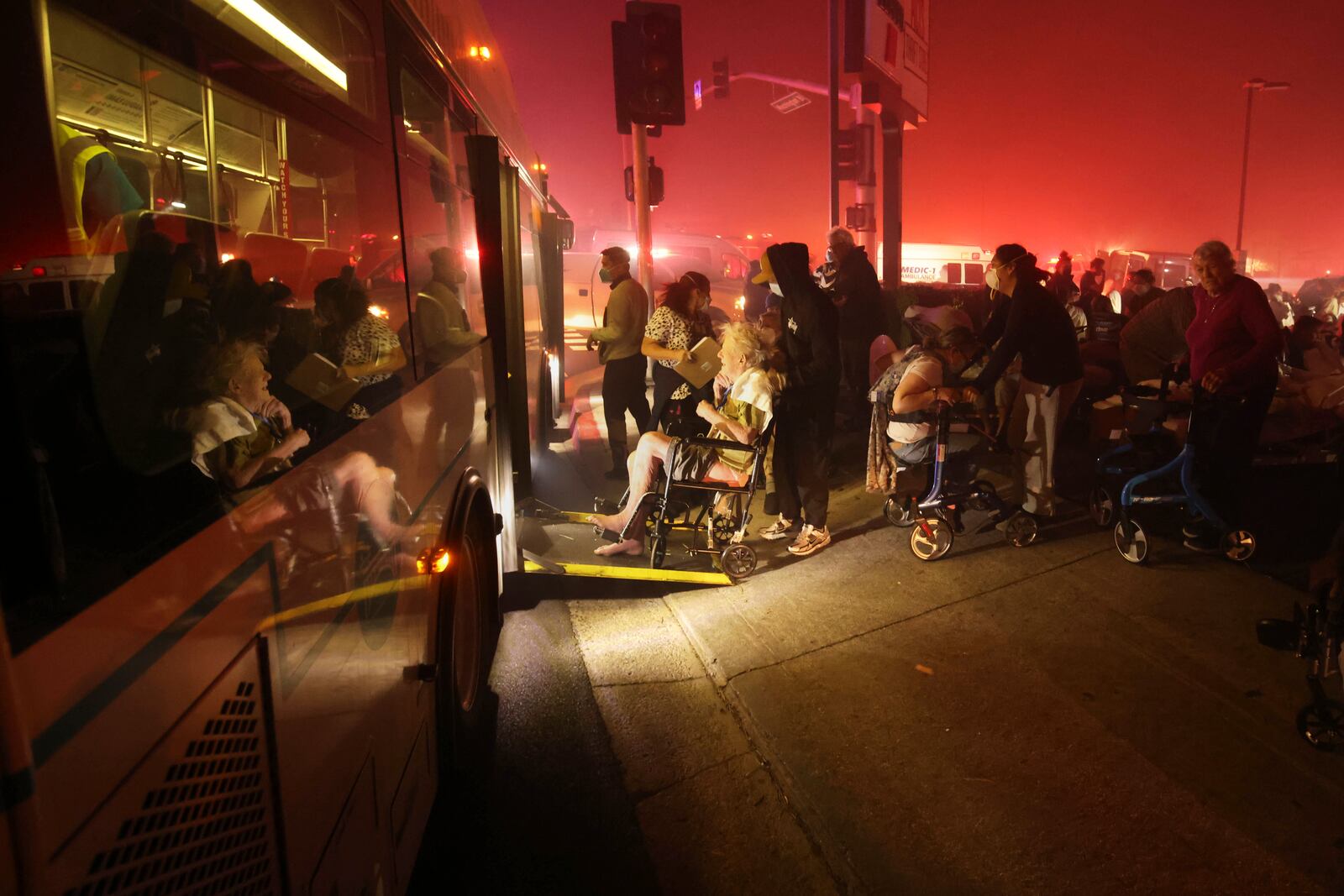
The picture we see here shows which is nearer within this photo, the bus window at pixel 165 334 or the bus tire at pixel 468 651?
the bus window at pixel 165 334

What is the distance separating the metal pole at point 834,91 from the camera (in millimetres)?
14023

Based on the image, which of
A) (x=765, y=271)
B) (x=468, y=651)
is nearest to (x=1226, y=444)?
(x=765, y=271)

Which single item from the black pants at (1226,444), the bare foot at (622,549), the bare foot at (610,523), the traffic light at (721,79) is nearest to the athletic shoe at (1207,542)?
the black pants at (1226,444)

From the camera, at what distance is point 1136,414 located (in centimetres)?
802

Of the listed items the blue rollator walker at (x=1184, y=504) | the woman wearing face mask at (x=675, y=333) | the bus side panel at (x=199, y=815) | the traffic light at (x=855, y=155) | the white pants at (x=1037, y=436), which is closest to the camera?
the bus side panel at (x=199, y=815)

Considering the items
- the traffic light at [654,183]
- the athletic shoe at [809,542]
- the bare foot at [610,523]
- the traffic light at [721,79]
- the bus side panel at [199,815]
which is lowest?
the athletic shoe at [809,542]

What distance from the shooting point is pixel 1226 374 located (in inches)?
207

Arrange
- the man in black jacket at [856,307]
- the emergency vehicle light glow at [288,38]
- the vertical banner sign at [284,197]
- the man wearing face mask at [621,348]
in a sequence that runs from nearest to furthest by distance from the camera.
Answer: the emergency vehicle light glow at [288,38]
the vertical banner sign at [284,197]
the man wearing face mask at [621,348]
the man in black jacket at [856,307]

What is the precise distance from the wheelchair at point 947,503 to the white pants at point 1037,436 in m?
0.31

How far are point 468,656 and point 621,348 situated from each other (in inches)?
156

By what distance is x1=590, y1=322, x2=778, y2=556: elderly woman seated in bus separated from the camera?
546 centimetres

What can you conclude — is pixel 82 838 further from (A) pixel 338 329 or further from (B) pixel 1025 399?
(B) pixel 1025 399

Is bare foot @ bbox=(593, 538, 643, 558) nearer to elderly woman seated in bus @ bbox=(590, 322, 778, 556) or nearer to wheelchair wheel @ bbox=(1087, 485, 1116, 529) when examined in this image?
elderly woman seated in bus @ bbox=(590, 322, 778, 556)

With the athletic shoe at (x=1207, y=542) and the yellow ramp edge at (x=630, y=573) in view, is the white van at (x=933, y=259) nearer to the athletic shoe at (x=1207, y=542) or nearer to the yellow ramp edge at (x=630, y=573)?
the athletic shoe at (x=1207, y=542)
